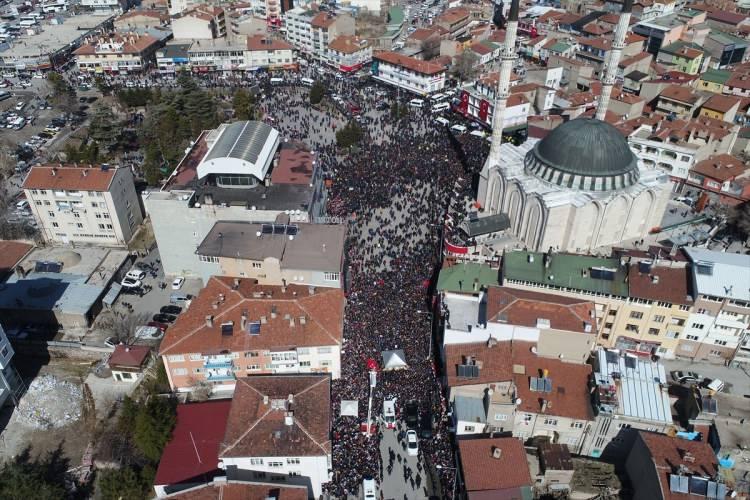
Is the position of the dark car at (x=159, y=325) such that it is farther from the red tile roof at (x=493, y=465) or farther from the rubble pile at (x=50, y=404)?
the red tile roof at (x=493, y=465)

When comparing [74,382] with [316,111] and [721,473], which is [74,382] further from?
[316,111]

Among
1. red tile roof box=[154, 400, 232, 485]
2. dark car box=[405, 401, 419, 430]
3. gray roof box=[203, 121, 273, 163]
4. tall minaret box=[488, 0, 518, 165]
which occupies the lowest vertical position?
dark car box=[405, 401, 419, 430]

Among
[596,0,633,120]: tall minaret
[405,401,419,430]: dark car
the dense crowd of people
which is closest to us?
the dense crowd of people

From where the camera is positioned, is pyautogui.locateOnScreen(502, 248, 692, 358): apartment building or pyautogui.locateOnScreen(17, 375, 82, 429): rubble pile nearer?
pyautogui.locateOnScreen(17, 375, 82, 429): rubble pile

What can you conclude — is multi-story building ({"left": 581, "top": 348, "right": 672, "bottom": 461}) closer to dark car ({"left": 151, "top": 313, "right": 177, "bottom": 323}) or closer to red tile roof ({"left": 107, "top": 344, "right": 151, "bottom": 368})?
red tile roof ({"left": 107, "top": 344, "right": 151, "bottom": 368})

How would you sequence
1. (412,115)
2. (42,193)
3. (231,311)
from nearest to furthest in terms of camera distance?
1. (231,311)
2. (42,193)
3. (412,115)

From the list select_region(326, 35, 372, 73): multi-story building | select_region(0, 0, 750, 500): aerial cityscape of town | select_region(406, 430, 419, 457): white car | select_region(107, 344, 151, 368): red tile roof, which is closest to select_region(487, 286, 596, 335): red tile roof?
select_region(0, 0, 750, 500): aerial cityscape of town

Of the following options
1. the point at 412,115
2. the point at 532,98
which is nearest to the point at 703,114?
the point at 532,98
